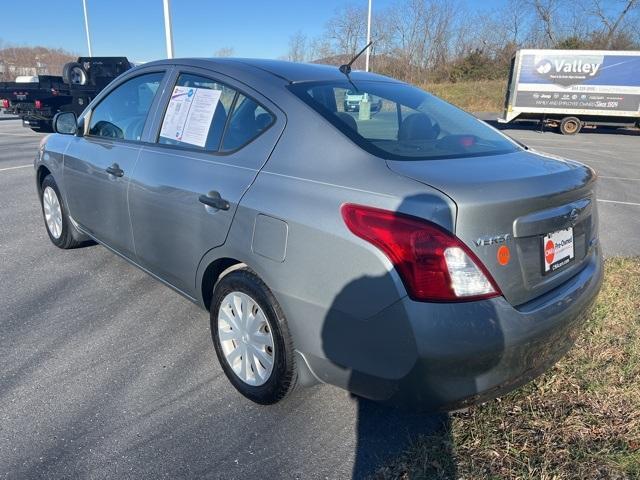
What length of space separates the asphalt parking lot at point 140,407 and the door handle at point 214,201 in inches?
40.8

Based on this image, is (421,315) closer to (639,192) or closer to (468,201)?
(468,201)

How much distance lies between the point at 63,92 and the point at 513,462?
54.6 feet

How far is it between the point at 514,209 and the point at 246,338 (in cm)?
146

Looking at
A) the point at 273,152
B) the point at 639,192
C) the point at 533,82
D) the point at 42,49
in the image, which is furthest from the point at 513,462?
the point at 42,49

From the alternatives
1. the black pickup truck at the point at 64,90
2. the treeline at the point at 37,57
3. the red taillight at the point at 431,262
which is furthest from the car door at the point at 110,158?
the treeline at the point at 37,57

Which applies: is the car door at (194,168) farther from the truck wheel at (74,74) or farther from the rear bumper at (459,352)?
the truck wheel at (74,74)

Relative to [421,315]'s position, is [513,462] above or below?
below

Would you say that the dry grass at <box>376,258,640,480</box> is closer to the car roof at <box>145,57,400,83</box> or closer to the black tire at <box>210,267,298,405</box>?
the black tire at <box>210,267,298,405</box>

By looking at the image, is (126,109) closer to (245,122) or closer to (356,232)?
(245,122)

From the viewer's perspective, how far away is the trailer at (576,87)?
64.2ft

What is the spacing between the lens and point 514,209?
6.22 ft

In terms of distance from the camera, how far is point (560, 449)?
2.16m

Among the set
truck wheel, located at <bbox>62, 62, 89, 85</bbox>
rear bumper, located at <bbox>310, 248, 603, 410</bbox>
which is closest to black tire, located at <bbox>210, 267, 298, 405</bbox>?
rear bumper, located at <bbox>310, 248, 603, 410</bbox>

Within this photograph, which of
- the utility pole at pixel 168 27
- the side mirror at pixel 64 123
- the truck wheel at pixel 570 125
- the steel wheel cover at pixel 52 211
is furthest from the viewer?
the truck wheel at pixel 570 125
